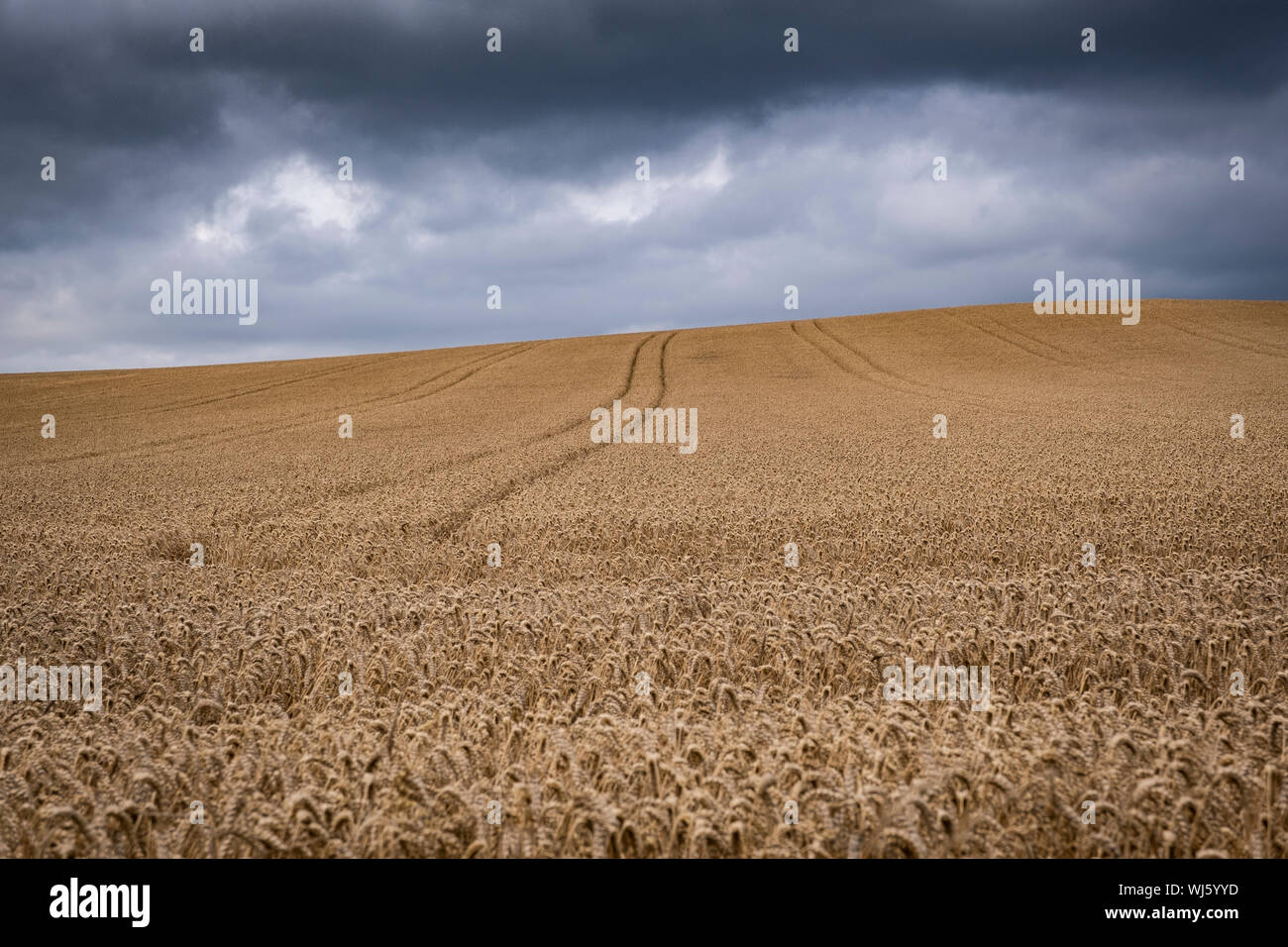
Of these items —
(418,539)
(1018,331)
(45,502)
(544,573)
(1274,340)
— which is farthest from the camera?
(1018,331)

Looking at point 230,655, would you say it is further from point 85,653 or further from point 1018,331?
point 1018,331

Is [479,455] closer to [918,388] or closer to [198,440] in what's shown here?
[198,440]

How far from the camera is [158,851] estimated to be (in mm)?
3486

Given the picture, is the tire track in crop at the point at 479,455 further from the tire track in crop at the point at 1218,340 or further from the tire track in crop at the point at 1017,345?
the tire track in crop at the point at 1218,340

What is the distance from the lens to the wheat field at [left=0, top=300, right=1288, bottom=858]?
365 cm

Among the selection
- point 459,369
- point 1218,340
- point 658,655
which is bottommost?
point 658,655

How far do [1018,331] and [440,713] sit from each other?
60880 mm

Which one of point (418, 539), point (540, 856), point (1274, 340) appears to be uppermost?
point (1274, 340)

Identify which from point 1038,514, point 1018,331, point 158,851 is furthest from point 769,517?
point 1018,331

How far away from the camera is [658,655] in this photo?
6.18 metres

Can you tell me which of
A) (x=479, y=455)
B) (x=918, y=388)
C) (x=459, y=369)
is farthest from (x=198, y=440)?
(x=918, y=388)

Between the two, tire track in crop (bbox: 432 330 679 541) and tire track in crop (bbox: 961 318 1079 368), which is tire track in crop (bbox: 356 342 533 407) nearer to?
tire track in crop (bbox: 432 330 679 541)

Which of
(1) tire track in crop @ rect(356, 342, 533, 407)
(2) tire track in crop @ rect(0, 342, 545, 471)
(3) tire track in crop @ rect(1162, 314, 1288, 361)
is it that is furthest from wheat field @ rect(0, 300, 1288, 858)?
(3) tire track in crop @ rect(1162, 314, 1288, 361)

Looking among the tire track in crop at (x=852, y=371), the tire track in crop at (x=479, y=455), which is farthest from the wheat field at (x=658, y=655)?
the tire track in crop at (x=852, y=371)
